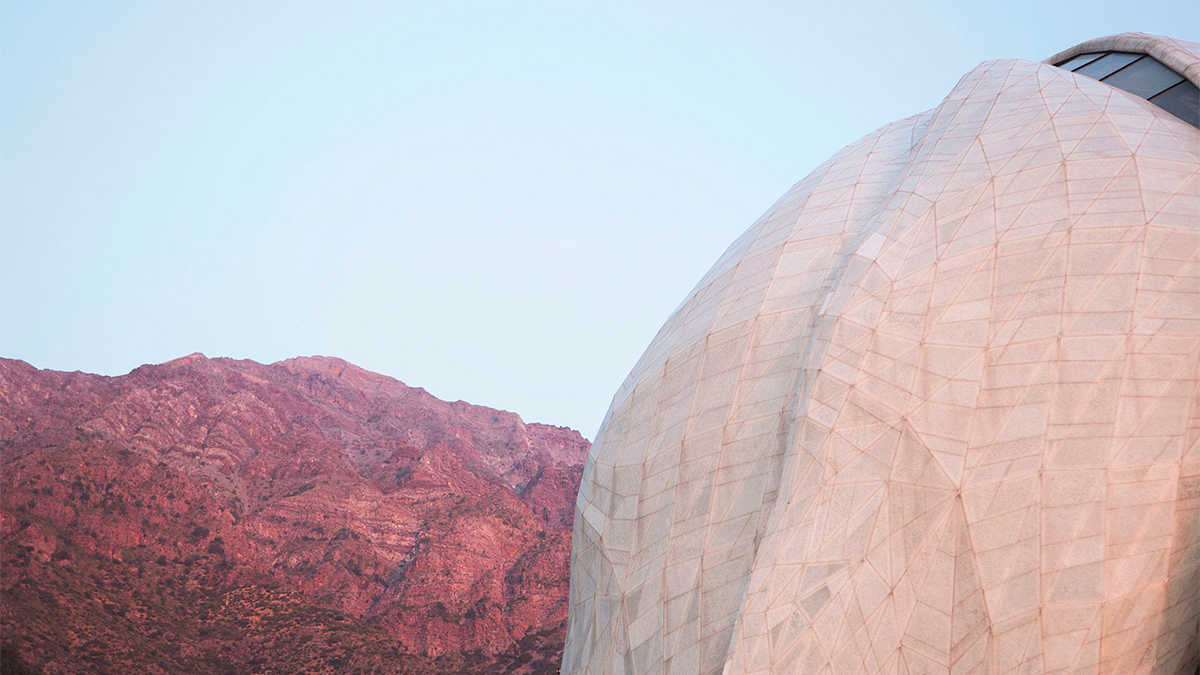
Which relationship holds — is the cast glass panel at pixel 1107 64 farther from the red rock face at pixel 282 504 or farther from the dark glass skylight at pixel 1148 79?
the red rock face at pixel 282 504

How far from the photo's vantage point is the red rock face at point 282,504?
61.1 meters

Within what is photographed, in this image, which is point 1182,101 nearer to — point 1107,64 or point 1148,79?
point 1148,79

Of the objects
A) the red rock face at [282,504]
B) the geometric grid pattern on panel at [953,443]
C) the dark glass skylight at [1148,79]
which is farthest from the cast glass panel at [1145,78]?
the red rock face at [282,504]

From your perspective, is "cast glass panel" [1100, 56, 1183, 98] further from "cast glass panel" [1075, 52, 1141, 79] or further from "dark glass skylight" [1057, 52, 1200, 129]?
"cast glass panel" [1075, 52, 1141, 79]

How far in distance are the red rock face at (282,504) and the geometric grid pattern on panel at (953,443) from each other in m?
41.7

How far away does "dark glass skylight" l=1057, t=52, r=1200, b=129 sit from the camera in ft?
54.8

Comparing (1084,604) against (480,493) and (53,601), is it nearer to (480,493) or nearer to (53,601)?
(53,601)

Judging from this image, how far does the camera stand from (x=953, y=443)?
13.0 metres

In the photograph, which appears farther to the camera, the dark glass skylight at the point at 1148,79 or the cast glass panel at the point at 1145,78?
the cast glass panel at the point at 1145,78

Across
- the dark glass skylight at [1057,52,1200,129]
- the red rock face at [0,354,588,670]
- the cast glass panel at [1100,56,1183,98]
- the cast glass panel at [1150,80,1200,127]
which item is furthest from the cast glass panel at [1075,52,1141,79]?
the red rock face at [0,354,588,670]

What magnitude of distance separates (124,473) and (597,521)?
59.5 metres

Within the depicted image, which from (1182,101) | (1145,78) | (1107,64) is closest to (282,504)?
(1107,64)

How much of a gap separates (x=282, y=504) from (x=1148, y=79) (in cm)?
7018

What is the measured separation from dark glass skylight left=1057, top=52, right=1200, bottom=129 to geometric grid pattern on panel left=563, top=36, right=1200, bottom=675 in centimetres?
59
